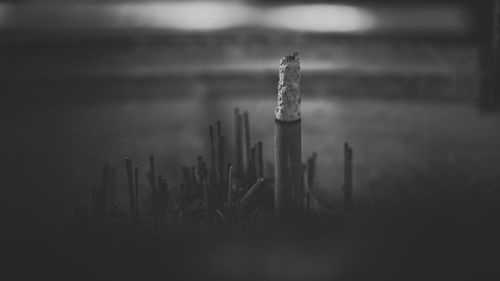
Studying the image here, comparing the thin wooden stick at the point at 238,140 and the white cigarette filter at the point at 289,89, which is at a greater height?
the white cigarette filter at the point at 289,89

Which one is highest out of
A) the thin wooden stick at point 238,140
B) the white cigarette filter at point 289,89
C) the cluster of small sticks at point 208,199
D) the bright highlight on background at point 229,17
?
the bright highlight on background at point 229,17

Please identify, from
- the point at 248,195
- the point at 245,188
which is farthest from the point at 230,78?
the point at 248,195

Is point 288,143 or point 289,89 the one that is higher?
point 289,89

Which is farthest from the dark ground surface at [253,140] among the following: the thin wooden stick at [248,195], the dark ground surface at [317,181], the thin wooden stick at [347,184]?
the thin wooden stick at [248,195]

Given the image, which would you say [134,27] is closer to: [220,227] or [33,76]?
[33,76]

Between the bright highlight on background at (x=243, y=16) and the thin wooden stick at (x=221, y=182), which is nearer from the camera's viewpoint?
the thin wooden stick at (x=221, y=182)

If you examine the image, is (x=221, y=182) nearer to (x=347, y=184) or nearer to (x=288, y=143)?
(x=288, y=143)

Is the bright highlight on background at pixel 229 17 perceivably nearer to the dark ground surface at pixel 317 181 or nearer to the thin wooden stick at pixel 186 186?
the dark ground surface at pixel 317 181
